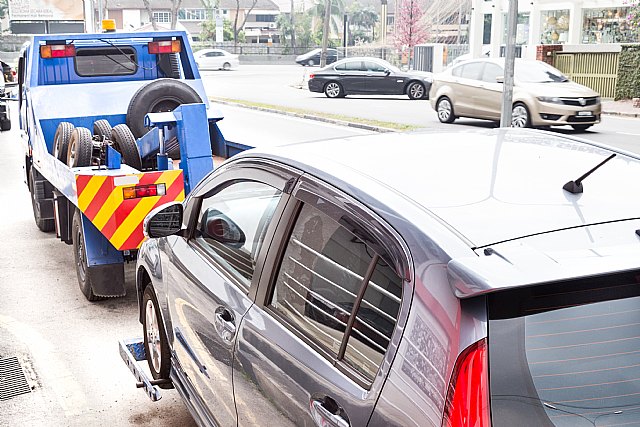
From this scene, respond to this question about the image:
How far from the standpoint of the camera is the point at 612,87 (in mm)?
28484

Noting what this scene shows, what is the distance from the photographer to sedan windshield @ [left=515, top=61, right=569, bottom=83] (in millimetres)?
20000

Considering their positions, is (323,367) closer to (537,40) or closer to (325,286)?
(325,286)

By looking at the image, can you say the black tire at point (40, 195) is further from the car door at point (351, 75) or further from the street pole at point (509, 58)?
the car door at point (351, 75)

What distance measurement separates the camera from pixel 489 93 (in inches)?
802

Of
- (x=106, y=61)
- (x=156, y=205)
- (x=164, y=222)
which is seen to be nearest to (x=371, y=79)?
(x=106, y=61)

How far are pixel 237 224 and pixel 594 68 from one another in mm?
27412

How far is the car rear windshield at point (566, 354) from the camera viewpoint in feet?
7.16

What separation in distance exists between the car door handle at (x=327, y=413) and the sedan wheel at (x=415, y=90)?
28425 millimetres

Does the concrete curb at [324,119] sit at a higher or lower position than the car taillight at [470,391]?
lower

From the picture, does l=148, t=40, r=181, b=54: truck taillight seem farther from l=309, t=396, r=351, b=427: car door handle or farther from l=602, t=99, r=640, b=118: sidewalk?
l=602, t=99, r=640, b=118: sidewalk

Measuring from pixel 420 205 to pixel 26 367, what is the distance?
3980mm

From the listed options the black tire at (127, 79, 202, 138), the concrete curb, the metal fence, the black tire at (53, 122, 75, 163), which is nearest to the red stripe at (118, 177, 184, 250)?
the black tire at (53, 122, 75, 163)

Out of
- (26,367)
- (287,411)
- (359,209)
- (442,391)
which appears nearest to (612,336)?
(442,391)

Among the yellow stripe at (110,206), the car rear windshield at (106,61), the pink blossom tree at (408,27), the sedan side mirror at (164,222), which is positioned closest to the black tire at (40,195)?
the car rear windshield at (106,61)
